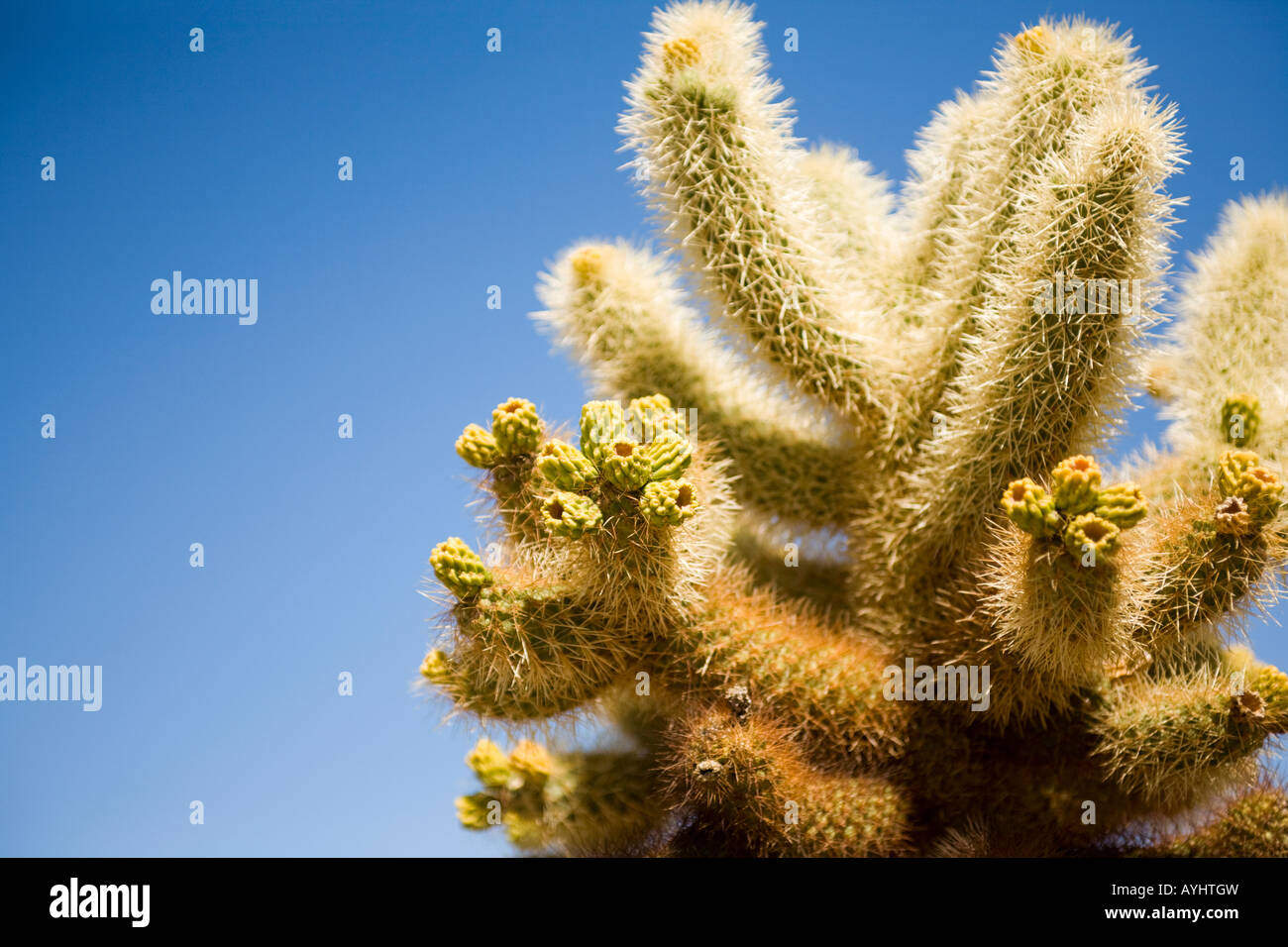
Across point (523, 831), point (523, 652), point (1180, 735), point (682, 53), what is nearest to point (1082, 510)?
point (1180, 735)

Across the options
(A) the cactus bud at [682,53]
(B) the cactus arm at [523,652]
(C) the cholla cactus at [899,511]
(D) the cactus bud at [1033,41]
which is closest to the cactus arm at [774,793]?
(C) the cholla cactus at [899,511]

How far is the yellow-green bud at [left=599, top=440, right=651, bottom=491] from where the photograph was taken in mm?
2213

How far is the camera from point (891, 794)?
2.73 m

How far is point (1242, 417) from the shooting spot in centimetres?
281

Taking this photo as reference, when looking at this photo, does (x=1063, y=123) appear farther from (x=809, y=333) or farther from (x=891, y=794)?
(x=891, y=794)

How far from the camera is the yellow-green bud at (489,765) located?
3.22 m

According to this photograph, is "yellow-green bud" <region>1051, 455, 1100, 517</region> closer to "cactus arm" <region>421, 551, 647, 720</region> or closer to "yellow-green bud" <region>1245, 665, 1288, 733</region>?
"yellow-green bud" <region>1245, 665, 1288, 733</region>

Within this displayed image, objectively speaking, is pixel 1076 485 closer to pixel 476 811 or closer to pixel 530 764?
pixel 530 764

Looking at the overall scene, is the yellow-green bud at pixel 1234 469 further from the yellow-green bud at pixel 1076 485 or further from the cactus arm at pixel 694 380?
the cactus arm at pixel 694 380

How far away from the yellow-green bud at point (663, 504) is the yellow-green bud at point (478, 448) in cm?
54

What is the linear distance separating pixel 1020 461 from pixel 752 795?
1023mm

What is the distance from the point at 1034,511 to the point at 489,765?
1919mm

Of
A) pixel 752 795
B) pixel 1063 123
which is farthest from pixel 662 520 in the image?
pixel 1063 123
